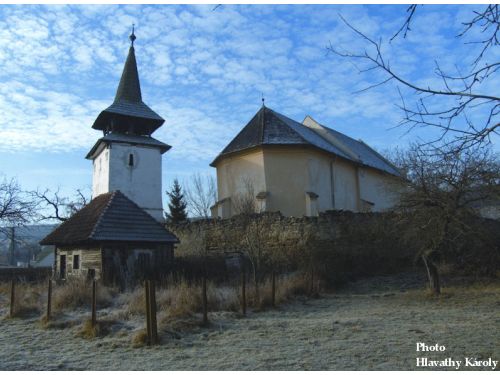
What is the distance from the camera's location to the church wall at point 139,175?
103 feet

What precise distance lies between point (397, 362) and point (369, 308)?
5599mm

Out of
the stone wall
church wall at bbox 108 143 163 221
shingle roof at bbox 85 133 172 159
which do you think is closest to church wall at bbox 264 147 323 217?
the stone wall

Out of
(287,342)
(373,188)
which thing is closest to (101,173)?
(373,188)

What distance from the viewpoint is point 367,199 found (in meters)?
32.8

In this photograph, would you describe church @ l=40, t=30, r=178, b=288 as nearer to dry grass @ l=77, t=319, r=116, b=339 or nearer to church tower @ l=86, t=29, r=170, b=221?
dry grass @ l=77, t=319, r=116, b=339

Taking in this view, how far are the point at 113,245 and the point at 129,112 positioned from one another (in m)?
18.0

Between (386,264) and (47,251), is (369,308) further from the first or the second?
(47,251)

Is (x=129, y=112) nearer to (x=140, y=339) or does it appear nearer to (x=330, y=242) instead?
(x=330, y=242)

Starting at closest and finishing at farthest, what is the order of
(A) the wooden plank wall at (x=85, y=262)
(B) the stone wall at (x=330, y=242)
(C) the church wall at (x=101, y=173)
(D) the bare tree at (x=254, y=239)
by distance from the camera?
1. (A) the wooden plank wall at (x=85, y=262)
2. (B) the stone wall at (x=330, y=242)
3. (D) the bare tree at (x=254, y=239)
4. (C) the church wall at (x=101, y=173)

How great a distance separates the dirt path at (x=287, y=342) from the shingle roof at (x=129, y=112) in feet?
74.5

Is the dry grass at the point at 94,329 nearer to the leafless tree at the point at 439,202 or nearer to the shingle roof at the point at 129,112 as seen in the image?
the leafless tree at the point at 439,202

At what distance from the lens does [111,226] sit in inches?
666

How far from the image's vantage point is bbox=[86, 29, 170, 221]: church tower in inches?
1238

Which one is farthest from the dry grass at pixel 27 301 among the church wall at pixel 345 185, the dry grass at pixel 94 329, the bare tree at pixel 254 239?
the church wall at pixel 345 185
